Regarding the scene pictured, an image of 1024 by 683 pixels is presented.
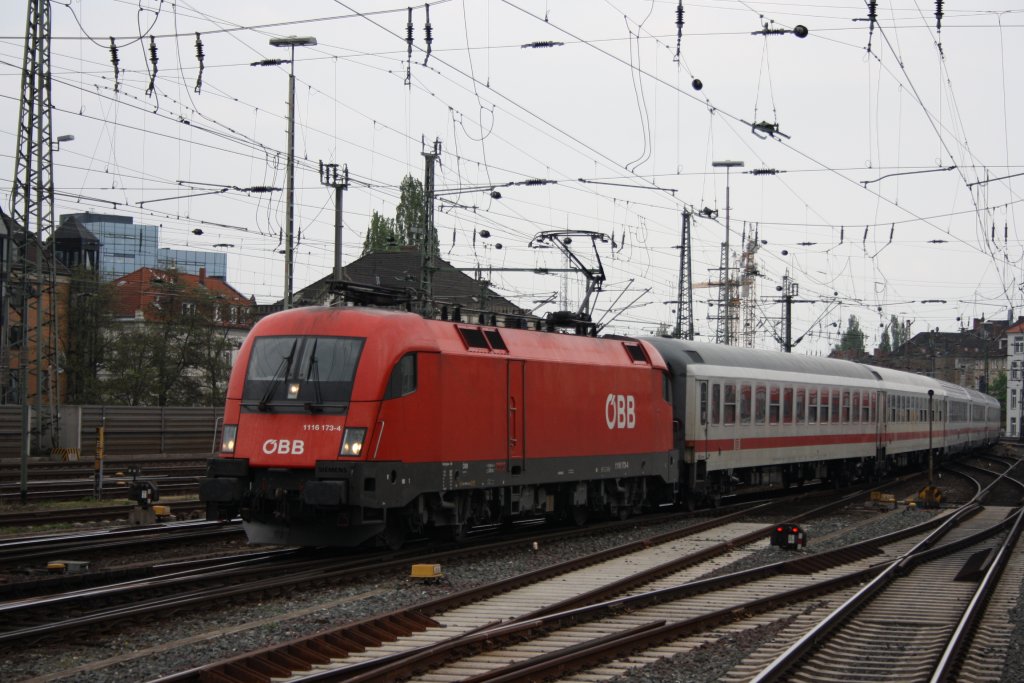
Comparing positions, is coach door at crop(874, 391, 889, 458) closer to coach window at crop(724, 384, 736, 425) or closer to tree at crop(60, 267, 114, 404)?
coach window at crop(724, 384, 736, 425)

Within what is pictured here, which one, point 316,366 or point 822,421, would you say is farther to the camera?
point 822,421

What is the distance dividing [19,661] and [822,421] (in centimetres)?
2616

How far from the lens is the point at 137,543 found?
16922 millimetres

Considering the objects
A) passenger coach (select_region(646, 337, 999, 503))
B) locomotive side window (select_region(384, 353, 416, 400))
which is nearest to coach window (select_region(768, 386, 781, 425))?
passenger coach (select_region(646, 337, 999, 503))

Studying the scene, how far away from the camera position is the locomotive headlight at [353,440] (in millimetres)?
15148

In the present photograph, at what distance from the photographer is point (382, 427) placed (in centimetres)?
1545

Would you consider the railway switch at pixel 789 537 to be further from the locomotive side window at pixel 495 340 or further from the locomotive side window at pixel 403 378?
the locomotive side window at pixel 403 378

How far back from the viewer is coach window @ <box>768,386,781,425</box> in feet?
95.5

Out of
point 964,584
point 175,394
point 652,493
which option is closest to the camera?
point 964,584

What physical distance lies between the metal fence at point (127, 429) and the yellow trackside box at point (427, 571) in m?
25.9

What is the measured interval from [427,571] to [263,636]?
356 cm

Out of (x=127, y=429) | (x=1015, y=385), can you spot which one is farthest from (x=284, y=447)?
(x=1015, y=385)

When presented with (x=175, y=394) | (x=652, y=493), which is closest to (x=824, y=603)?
(x=652, y=493)

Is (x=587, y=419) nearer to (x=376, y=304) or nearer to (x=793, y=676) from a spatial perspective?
(x=376, y=304)
